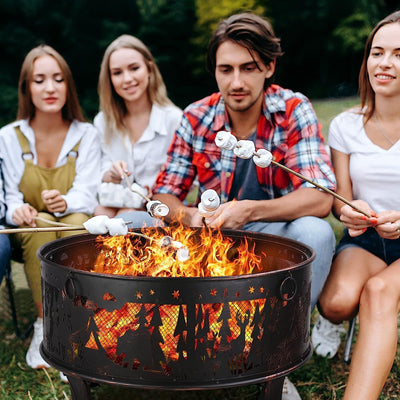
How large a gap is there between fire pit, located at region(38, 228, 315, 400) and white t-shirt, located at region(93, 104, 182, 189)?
147 cm

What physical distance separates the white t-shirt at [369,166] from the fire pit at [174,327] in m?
0.83

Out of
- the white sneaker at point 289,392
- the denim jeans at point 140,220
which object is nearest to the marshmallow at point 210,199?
the denim jeans at point 140,220

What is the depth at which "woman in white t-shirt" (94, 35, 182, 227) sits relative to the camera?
120 inches

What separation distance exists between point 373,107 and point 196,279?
4.67 ft

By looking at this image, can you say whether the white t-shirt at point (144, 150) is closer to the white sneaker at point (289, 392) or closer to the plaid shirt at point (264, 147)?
the plaid shirt at point (264, 147)

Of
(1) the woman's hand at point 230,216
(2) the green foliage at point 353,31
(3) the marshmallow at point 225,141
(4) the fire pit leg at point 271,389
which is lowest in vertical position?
(4) the fire pit leg at point 271,389

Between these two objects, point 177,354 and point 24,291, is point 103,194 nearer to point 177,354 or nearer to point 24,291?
point 24,291

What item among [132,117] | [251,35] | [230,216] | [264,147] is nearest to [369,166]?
[264,147]

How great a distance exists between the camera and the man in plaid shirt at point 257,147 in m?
2.27

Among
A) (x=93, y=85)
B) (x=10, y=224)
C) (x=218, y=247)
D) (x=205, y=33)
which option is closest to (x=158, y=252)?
(x=218, y=247)

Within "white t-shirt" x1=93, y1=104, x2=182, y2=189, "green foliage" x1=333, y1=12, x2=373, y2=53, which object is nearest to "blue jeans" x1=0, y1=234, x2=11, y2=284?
"white t-shirt" x1=93, y1=104, x2=182, y2=189

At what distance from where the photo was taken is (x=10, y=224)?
270 centimetres

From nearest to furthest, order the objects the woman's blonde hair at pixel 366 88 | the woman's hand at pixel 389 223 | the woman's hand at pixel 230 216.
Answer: the woman's hand at pixel 389 223, the woman's hand at pixel 230 216, the woman's blonde hair at pixel 366 88

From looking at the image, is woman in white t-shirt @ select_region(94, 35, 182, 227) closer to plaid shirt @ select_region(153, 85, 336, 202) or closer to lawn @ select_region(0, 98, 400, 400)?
plaid shirt @ select_region(153, 85, 336, 202)
